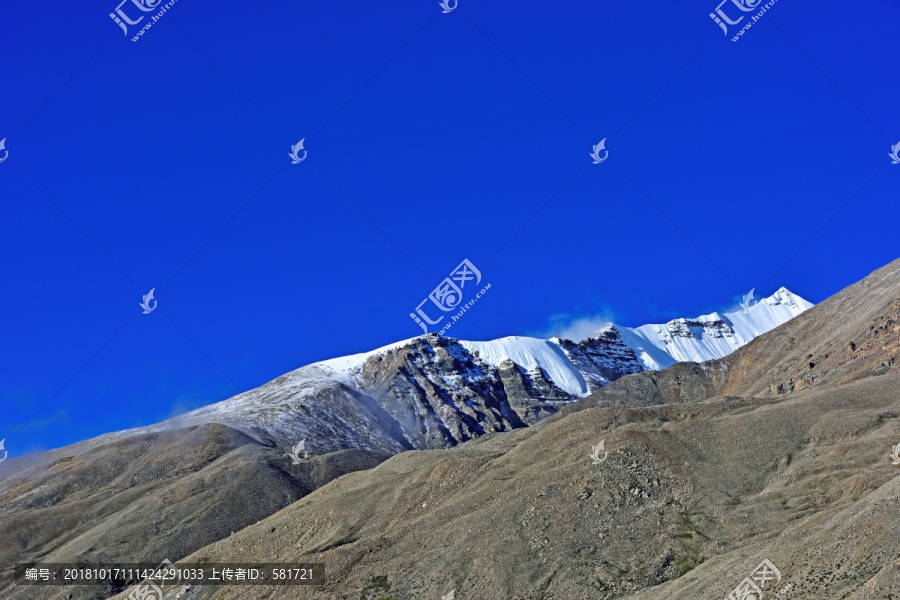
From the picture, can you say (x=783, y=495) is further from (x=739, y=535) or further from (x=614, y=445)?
(x=614, y=445)

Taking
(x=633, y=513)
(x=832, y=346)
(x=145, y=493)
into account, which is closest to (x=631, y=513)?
(x=633, y=513)

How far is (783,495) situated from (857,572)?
19680 millimetres

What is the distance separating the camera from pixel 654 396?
546 ft

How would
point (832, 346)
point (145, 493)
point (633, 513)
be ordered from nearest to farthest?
point (633, 513) → point (145, 493) → point (832, 346)

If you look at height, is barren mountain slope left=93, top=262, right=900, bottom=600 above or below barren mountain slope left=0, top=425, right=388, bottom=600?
below

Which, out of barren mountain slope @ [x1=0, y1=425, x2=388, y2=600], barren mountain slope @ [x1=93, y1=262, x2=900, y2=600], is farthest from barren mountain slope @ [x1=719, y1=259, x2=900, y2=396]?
barren mountain slope @ [x1=0, y1=425, x2=388, y2=600]

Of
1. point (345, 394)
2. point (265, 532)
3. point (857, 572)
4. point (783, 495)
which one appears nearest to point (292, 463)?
point (265, 532)

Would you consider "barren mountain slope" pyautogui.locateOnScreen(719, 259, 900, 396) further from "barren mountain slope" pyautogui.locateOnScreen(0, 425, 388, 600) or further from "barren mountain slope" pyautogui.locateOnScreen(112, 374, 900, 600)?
"barren mountain slope" pyautogui.locateOnScreen(0, 425, 388, 600)

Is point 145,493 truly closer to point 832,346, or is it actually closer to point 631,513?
point 631,513

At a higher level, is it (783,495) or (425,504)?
(425,504)

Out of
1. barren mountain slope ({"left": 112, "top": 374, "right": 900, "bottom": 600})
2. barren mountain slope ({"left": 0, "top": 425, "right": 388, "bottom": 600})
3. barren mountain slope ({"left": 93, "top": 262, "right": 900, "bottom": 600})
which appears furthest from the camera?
barren mountain slope ({"left": 0, "top": 425, "right": 388, "bottom": 600})

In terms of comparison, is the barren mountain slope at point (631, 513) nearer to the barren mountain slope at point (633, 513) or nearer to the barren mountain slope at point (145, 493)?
the barren mountain slope at point (633, 513)

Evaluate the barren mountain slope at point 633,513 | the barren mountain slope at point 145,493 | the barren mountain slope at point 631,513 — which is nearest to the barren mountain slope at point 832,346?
the barren mountain slope at point 631,513

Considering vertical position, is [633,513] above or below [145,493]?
below
